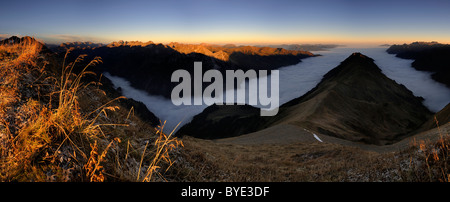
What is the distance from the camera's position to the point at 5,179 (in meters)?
2.97

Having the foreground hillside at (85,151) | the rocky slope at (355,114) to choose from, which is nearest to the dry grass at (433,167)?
the foreground hillside at (85,151)

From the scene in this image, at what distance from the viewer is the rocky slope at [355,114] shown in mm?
59456

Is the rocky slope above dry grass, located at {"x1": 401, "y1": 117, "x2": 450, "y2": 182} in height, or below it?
below

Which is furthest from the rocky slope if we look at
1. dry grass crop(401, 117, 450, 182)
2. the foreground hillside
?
dry grass crop(401, 117, 450, 182)

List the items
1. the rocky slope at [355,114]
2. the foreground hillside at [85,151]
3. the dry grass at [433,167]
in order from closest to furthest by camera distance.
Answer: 1. the foreground hillside at [85,151]
2. the dry grass at [433,167]
3. the rocky slope at [355,114]

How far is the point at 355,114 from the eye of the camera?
87875mm

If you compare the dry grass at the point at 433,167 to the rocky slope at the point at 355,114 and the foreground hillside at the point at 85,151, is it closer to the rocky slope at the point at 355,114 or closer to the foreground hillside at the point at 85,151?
the foreground hillside at the point at 85,151

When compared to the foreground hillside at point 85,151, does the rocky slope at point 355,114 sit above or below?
below

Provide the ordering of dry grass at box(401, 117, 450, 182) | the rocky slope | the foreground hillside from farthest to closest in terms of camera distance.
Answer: the rocky slope → dry grass at box(401, 117, 450, 182) → the foreground hillside

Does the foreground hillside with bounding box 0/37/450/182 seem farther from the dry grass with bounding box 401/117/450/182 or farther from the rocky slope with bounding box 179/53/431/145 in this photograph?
the rocky slope with bounding box 179/53/431/145

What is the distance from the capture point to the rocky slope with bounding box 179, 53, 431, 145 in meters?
59.5

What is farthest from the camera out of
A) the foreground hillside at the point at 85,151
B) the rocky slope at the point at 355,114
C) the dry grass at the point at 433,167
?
the rocky slope at the point at 355,114
